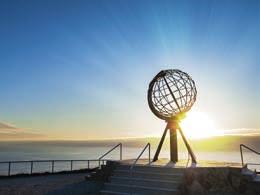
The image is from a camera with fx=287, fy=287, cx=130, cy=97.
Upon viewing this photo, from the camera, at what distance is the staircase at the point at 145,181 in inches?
475

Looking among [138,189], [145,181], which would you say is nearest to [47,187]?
[138,189]

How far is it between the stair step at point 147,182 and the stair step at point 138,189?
0.64ft

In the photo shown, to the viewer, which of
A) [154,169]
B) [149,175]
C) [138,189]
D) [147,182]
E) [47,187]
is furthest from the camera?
[47,187]

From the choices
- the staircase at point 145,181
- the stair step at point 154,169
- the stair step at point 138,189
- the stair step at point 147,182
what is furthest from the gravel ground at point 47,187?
the stair step at point 154,169

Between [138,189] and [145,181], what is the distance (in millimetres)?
507

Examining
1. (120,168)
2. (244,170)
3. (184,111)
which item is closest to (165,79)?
(184,111)

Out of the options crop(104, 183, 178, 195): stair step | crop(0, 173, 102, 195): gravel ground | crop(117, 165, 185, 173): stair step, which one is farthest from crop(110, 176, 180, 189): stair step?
crop(0, 173, 102, 195): gravel ground

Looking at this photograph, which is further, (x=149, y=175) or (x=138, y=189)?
(x=149, y=175)

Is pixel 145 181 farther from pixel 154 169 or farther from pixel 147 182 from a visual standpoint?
pixel 154 169

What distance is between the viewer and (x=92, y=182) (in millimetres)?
14859

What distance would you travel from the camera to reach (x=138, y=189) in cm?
1244

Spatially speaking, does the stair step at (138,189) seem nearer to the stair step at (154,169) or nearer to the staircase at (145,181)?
the staircase at (145,181)

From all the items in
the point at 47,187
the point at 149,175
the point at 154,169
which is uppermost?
the point at 154,169

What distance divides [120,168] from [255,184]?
20.3 ft
